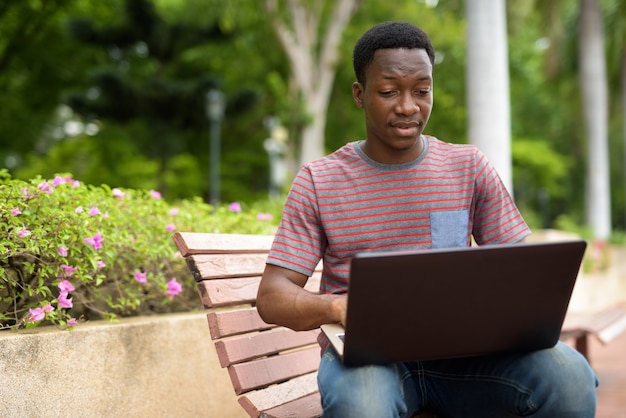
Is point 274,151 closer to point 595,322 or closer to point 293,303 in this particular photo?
point 595,322

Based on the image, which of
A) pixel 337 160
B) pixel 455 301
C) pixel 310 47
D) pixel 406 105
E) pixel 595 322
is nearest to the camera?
pixel 455 301

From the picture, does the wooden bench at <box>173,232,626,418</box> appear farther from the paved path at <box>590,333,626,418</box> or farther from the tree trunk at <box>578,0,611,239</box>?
the tree trunk at <box>578,0,611,239</box>

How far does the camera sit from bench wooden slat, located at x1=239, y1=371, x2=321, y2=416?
7.83 ft

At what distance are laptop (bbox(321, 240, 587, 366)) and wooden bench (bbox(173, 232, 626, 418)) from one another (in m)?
0.60

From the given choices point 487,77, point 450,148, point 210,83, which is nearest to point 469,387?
point 450,148

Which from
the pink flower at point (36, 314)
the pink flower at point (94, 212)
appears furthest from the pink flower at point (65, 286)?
the pink flower at point (94, 212)

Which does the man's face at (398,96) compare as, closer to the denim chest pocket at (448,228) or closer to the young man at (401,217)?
the young man at (401,217)

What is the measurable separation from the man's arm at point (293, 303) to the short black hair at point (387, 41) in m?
0.62

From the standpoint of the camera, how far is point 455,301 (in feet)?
5.85

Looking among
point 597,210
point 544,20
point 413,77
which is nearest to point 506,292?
point 413,77

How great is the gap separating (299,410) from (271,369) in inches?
13.6

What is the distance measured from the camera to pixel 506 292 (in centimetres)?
181

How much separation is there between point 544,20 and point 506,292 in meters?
15.3

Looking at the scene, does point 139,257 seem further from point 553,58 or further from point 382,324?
point 553,58
